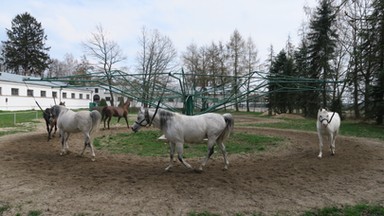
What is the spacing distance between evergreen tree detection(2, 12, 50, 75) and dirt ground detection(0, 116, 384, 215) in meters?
55.2

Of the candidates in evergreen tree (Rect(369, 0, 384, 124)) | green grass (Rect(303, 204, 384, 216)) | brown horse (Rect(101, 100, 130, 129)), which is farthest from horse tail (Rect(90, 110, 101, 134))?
evergreen tree (Rect(369, 0, 384, 124))

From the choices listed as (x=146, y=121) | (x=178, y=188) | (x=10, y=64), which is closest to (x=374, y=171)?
(x=178, y=188)

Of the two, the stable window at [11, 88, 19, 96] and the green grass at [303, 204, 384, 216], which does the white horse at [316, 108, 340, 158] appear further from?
the stable window at [11, 88, 19, 96]

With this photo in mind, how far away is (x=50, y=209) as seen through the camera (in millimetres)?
4289

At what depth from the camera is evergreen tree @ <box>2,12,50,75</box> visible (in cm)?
5531

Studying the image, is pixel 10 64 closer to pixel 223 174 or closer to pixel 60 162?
pixel 60 162

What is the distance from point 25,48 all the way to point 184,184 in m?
61.3

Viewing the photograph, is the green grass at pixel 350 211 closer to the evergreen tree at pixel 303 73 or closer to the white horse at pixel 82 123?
the white horse at pixel 82 123

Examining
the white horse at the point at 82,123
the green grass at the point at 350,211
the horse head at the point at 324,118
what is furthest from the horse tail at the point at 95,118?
the horse head at the point at 324,118

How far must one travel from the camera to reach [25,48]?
55844mm

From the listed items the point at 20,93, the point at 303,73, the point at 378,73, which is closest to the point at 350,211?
the point at 378,73

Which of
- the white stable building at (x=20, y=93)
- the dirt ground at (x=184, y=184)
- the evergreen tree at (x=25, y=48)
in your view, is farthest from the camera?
the evergreen tree at (x=25, y=48)

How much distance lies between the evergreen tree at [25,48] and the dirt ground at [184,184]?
181ft

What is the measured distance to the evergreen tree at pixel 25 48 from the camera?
55312 millimetres
